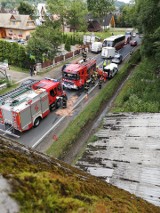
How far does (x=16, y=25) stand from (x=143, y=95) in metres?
42.3

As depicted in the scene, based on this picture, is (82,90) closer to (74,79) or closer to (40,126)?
(74,79)

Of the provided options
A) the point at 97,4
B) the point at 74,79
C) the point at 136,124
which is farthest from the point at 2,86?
the point at 97,4

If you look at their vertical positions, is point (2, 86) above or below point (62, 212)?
below

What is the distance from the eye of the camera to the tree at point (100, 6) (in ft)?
200

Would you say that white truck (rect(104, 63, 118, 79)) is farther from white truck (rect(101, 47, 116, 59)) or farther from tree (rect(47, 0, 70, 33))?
tree (rect(47, 0, 70, 33))

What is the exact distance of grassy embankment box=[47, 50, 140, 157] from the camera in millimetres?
15117

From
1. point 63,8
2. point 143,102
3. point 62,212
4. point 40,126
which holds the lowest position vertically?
point 40,126

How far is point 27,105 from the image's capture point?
15688 millimetres

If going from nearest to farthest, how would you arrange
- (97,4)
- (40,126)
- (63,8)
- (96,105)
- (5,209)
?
(5,209) → (40,126) → (96,105) → (63,8) → (97,4)

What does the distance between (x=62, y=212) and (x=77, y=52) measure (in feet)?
130

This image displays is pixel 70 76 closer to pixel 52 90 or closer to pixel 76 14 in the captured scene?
pixel 52 90

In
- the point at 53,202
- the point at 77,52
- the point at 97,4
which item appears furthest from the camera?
the point at 97,4

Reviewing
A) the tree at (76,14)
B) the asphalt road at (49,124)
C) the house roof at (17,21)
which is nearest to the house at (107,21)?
the tree at (76,14)

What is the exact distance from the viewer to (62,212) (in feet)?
5.20
